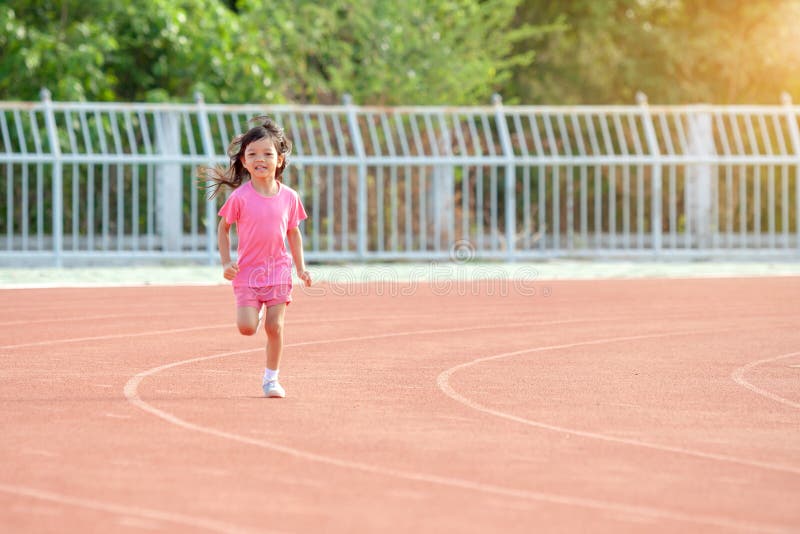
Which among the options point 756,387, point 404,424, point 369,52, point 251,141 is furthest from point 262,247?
point 369,52

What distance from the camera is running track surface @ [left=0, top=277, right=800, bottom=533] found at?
6000mm

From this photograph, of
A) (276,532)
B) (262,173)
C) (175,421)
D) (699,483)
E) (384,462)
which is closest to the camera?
(276,532)

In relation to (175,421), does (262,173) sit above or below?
above

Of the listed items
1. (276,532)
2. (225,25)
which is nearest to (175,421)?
(276,532)

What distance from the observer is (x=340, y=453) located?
7.26 metres

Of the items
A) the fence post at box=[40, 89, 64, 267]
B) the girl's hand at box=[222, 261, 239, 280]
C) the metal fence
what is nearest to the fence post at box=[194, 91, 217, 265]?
the metal fence

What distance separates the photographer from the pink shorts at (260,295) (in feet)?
31.0

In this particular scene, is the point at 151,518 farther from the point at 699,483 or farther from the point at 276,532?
the point at 699,483

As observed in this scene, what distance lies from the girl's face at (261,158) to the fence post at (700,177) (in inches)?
594

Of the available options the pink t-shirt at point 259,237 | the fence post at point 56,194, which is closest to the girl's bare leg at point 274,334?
the pink t-shirt at point 259,237

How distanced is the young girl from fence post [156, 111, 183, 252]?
1332 centimetres

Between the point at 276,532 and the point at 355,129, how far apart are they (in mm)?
17452

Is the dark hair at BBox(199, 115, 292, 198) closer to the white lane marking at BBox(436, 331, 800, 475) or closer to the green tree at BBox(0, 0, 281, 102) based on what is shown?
the white lane marking at BBox(436, 331, 800, 475)

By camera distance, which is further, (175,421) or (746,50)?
(746,50)
